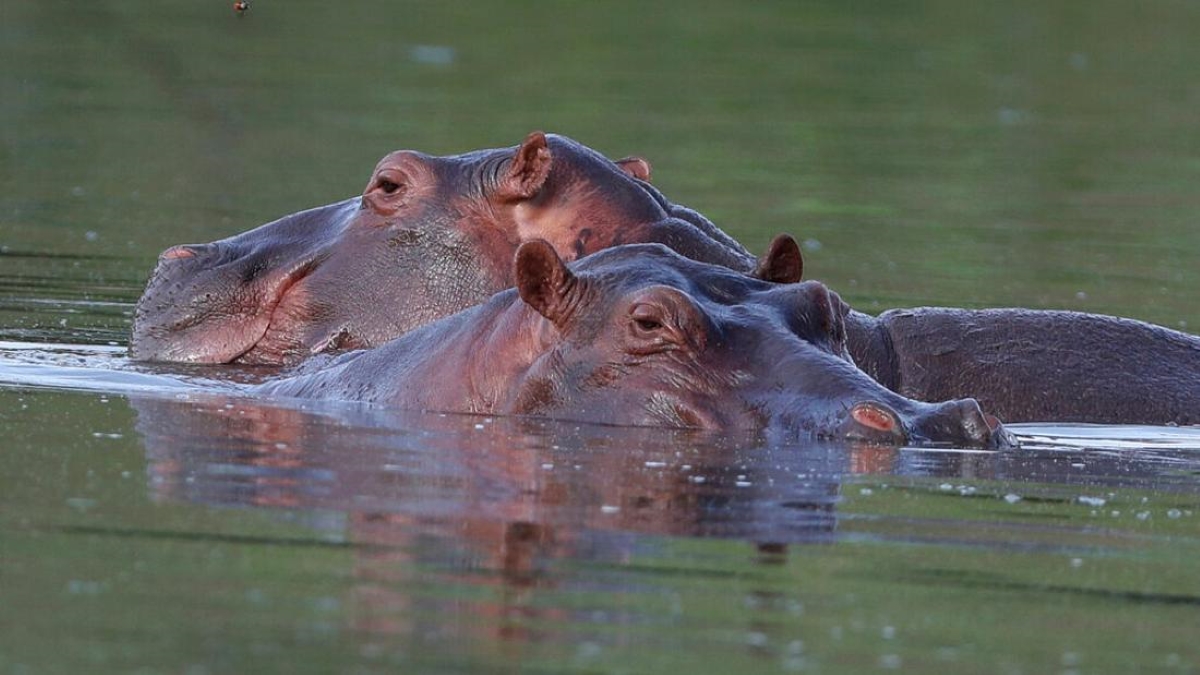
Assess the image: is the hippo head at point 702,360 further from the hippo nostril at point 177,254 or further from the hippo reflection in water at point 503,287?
the hippo nostril at point 177,254

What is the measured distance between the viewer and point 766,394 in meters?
7.54

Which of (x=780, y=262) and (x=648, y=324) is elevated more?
(x=780, y=262)

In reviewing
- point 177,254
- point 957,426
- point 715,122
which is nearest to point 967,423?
point 957,426

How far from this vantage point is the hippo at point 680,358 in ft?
24.5

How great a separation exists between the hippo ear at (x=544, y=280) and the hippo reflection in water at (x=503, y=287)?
5.33ft

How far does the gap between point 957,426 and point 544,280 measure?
1.30 m

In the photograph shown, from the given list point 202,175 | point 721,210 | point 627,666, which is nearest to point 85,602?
point 627,666

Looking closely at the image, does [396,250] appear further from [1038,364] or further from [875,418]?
[875,418]

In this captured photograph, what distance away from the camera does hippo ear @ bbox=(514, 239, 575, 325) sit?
25.1 ft

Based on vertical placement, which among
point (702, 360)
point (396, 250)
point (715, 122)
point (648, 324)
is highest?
point (715, 122)

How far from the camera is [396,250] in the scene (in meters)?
9.88

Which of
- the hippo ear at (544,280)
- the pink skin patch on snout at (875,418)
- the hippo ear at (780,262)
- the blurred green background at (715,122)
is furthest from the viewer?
the blurred green background at (715,122)

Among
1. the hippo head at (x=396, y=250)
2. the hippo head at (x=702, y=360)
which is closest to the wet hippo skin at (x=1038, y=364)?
the hippo head at (x=396, y=250)

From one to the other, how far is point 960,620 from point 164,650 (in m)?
1.66
